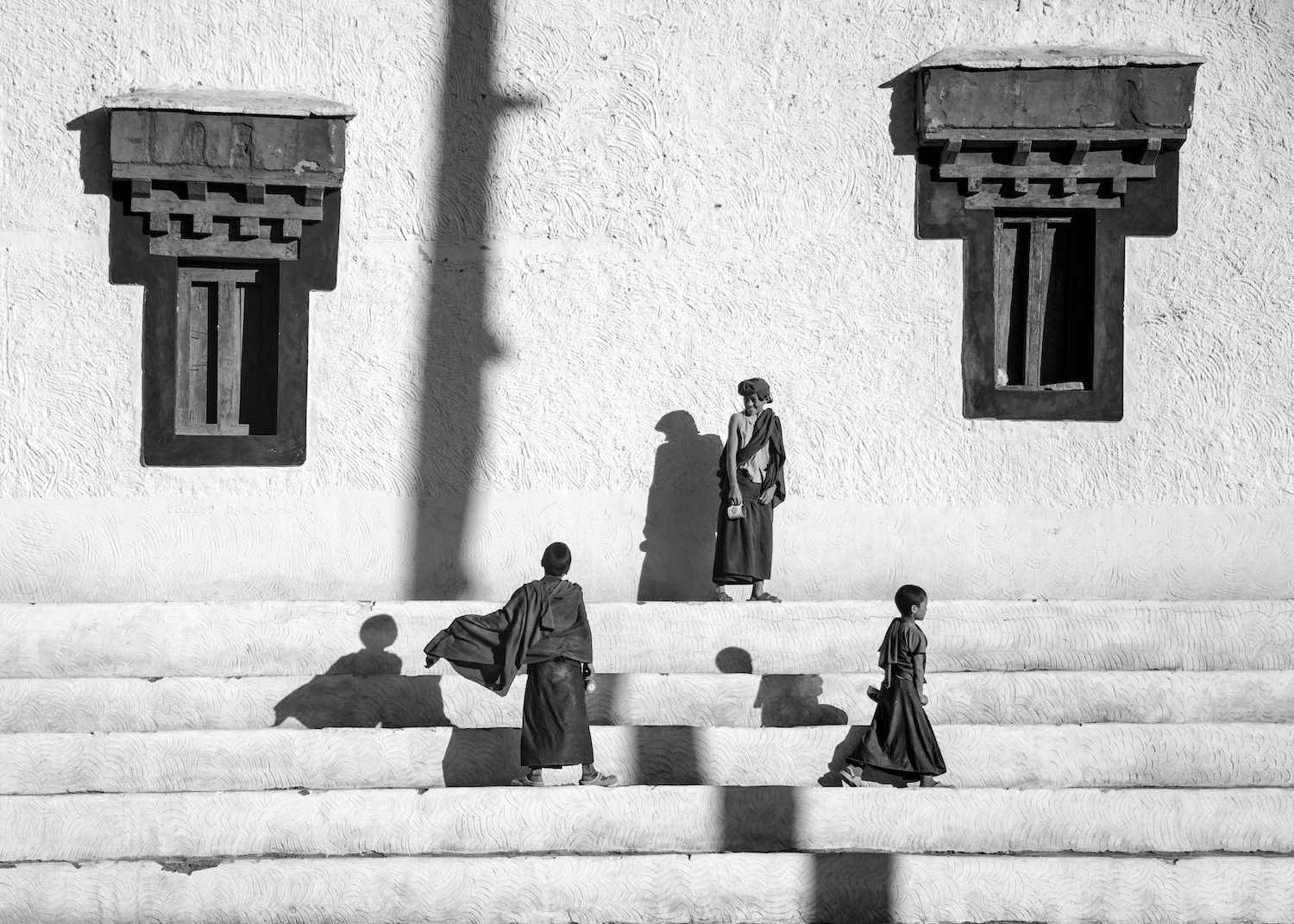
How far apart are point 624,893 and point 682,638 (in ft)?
6.87

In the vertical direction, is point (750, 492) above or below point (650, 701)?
above

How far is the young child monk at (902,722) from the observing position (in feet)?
24.3

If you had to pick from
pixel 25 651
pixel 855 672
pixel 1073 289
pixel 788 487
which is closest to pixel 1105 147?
pixel 1073 289

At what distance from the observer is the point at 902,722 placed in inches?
294

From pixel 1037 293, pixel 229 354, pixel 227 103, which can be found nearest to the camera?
pixel 227 103

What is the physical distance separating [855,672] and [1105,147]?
3.94 meters

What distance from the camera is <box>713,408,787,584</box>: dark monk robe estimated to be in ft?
30.4

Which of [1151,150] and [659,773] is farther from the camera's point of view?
[1151,150]

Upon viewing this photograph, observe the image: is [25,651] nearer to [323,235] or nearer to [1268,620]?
[323,235]

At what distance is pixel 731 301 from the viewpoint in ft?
32.8

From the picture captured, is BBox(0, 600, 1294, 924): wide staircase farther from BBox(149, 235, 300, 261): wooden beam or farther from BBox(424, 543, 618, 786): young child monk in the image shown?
BBox(149, 235, 300, 261): wooden beam

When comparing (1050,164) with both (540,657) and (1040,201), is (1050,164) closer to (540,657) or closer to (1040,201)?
(1040,201)

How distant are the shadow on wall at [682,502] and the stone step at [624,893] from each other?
3184mm

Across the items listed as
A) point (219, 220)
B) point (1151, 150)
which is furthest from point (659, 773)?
point (1151, 150)
